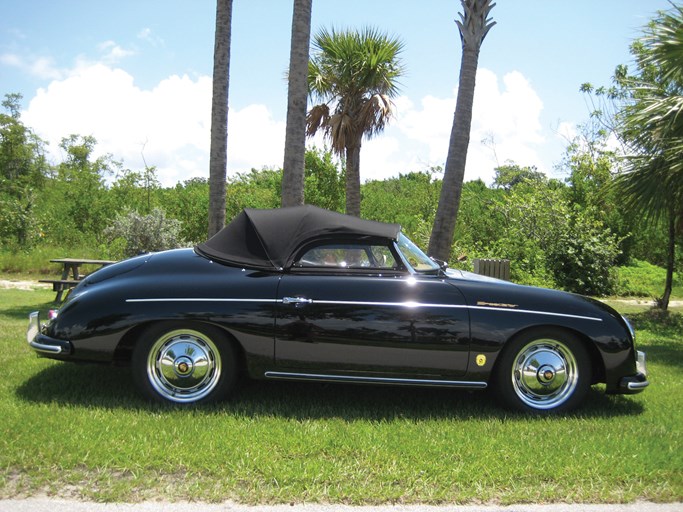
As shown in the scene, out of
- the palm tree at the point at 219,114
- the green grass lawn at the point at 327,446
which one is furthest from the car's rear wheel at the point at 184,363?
the palm tree at the point at 219,114

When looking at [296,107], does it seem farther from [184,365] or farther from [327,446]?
[327,446]

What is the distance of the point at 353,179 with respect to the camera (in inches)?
651

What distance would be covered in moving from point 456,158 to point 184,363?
6287mm

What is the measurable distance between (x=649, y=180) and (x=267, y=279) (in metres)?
8.30

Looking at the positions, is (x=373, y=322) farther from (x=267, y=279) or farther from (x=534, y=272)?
(x=534, y=272)

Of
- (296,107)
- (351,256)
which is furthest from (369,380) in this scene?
(296,107)

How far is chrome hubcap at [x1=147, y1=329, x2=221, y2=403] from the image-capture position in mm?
4473

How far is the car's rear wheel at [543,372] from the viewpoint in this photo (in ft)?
14.9

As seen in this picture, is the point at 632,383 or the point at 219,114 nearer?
the point at 632,383

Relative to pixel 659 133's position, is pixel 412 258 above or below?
below

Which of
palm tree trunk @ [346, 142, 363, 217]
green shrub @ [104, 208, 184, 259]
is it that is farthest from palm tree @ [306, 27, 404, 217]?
green shrub @ [104, 208, 184, 259]

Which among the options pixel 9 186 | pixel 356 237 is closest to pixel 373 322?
pixel 356 237

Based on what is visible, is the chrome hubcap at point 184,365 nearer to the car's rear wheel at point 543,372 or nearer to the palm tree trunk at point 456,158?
the car's rear wheel at point 543,372

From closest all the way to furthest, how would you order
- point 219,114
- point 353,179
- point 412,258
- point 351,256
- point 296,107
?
point 351,256
point 412,258
point 296,107
point 219,114
point 353,179
